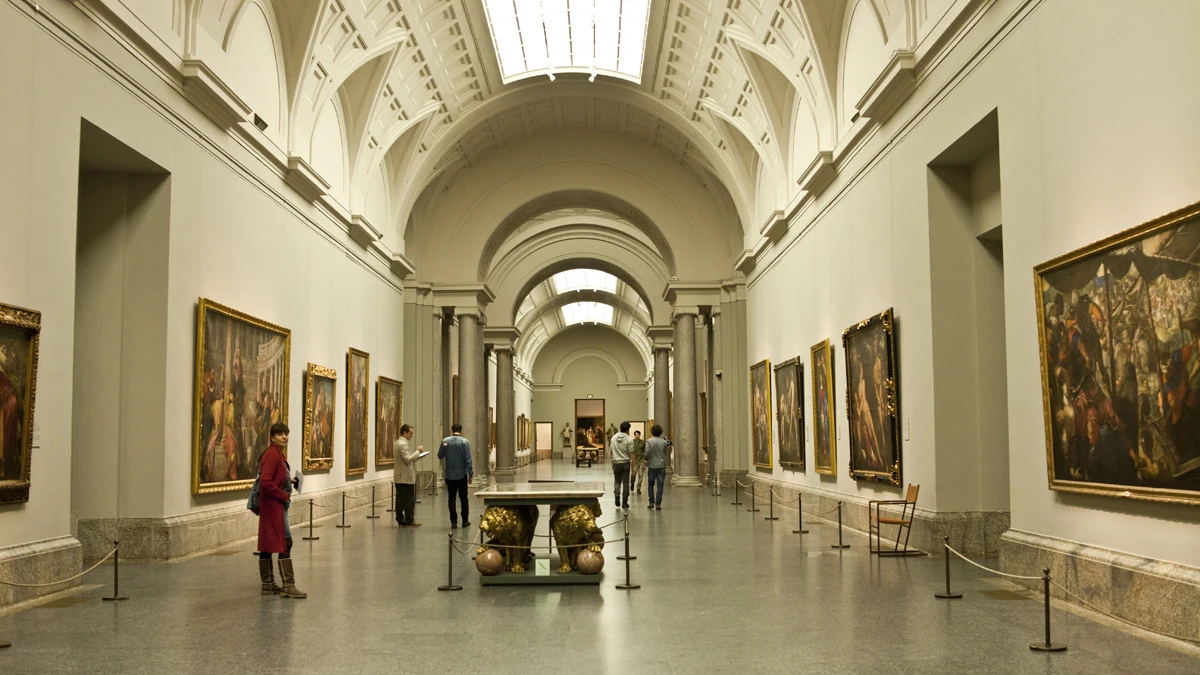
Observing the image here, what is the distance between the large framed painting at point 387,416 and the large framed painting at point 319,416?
419 cm

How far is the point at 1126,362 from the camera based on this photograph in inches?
348

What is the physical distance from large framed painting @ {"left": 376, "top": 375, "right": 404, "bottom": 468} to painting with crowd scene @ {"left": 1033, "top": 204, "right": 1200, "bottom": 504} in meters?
19.6

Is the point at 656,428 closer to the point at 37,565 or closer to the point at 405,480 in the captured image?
the point at 405,480

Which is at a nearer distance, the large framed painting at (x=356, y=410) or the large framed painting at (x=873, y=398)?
the large framed painting at (x=873, y=398)

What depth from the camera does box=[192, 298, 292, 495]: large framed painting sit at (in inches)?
600

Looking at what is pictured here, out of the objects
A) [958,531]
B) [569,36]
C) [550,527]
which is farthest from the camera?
[569,36]

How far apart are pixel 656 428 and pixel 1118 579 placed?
1328 centimetres

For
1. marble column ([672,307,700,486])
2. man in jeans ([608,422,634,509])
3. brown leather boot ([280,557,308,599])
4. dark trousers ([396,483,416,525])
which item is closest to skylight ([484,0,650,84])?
marble column ([672,307,700,486])

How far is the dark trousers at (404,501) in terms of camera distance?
1945 centimetres

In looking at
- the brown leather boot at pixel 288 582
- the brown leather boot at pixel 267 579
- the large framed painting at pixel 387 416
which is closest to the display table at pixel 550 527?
the brown leather boot at pixel 288 582

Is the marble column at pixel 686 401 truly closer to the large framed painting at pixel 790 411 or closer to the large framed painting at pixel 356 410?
the large framed painting at pixel 790 411

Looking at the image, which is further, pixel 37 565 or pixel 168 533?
pixel 168 533

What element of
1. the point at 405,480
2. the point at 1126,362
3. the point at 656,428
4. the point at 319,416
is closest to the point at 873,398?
the point at 656,428

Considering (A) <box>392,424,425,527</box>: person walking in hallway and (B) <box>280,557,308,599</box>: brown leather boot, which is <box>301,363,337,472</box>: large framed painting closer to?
(A) <box>392,424,425,527</box>: person walking in hallway
